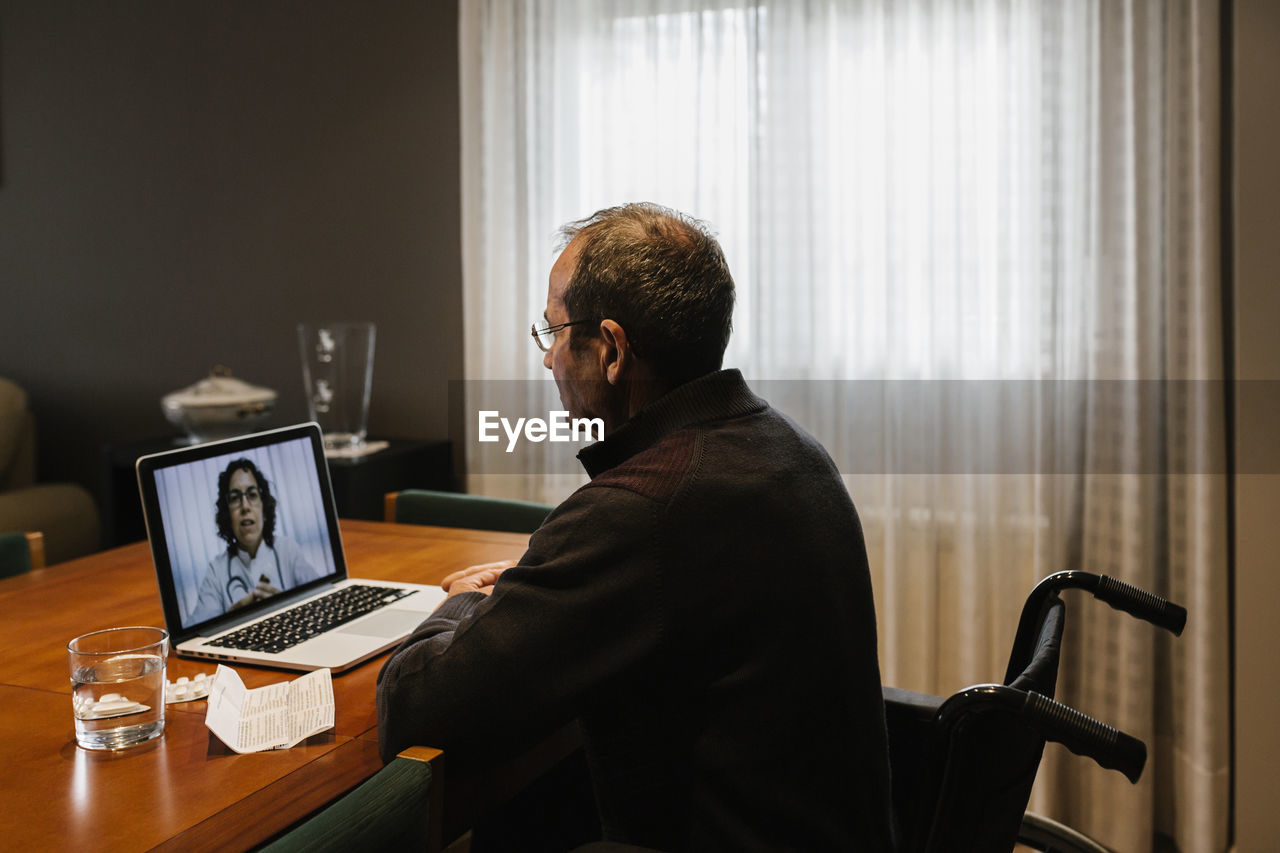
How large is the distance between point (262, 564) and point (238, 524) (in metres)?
0.08

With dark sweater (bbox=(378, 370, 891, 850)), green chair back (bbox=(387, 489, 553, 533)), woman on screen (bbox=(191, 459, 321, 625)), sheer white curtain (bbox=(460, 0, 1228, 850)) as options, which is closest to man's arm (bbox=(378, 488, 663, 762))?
dark sweater (bbox=(378, 370, 891, 850))

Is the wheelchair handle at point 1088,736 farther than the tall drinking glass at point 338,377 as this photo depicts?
No

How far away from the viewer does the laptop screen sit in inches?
60.5

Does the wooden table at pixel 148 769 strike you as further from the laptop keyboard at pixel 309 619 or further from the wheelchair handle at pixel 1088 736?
the wheelchair handle at pixel 1088 736

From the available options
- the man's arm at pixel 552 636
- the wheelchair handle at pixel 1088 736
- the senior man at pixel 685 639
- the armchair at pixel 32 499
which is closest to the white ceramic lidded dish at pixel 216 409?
the armchair at pixel 32 499

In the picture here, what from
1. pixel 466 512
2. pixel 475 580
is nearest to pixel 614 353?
pixel 475 580

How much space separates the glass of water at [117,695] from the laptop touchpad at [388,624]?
0.38 metres

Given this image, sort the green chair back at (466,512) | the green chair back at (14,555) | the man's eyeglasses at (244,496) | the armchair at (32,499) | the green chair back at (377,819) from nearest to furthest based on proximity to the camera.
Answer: the green chair back at (377,819) < the man's eyeglasses at (244,496) < the green chair back at (14,555) < the green chair back at (466,512) < the armchair at (32,499)

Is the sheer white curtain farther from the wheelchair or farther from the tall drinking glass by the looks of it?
the wheelchair

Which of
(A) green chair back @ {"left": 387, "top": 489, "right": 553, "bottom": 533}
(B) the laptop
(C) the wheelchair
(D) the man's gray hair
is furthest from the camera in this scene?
(A) green chair back @ {"left": 387, "top": 489, "right": 553, "bottom": 533}

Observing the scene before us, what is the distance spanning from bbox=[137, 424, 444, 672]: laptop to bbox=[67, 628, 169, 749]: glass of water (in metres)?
0.23

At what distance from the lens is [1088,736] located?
3.16 feet

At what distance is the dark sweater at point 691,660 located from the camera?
1.14 meters

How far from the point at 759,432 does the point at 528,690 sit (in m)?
0.40
